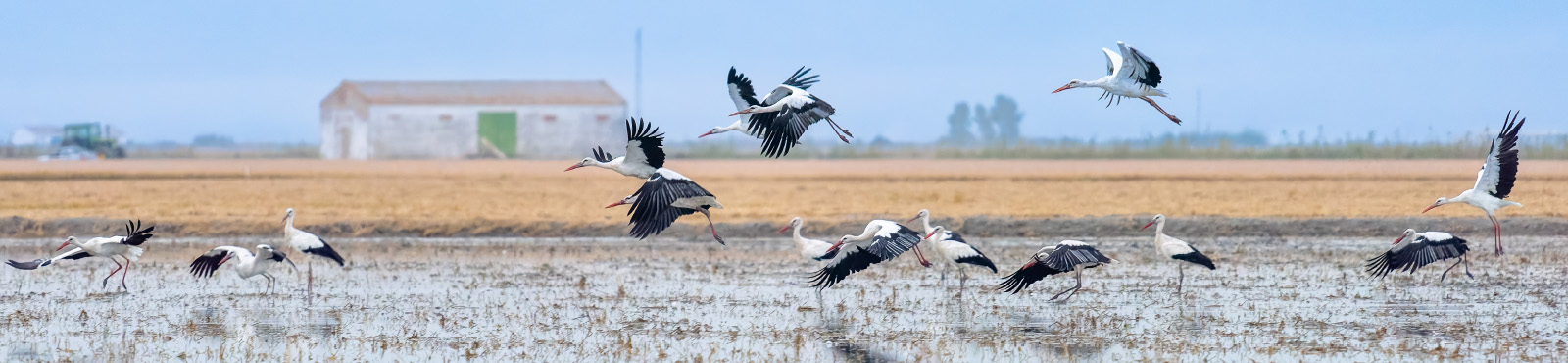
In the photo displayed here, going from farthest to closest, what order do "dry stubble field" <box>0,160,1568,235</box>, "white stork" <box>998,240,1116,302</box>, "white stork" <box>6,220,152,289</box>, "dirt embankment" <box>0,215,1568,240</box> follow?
"dry stubble field" <box>0,160,1568,235</box> < "dirt embankment" <box>0,215,1568,240</box> < "white stork" <box>6,220,152,289</box> < "white stork" <box>998,240,1116,302</box>

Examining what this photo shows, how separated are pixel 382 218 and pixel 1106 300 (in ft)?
44.9

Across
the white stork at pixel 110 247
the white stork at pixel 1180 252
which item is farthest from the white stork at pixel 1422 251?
the white stork at pixel 110 247

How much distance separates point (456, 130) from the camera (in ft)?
201

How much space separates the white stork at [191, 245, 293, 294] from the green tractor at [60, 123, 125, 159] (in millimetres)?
52243

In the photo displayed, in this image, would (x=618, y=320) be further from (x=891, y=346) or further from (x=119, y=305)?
(x=119, y=305)

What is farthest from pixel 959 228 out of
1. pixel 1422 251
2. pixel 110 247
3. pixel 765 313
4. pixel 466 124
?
pixel 466 124

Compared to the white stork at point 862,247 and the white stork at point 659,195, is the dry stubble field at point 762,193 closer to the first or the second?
the white stork at point 862,247

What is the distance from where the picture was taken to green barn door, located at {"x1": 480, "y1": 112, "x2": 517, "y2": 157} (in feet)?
200

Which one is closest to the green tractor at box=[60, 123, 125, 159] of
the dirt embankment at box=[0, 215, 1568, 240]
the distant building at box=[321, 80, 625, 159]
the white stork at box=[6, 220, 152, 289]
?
the distant building at box=[321, 80, 625, 159]

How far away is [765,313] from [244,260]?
4761 mm

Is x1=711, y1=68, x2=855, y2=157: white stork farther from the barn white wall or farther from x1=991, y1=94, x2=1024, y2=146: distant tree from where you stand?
x1=991, y1=94, x2=1024, y2=146: distant tree

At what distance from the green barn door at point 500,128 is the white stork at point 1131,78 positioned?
167ft

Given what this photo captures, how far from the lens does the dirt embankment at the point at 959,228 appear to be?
22.4m

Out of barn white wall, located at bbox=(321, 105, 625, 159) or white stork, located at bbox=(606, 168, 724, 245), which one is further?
barn white wall, located at bbox=(321, 105, 625, 159)
